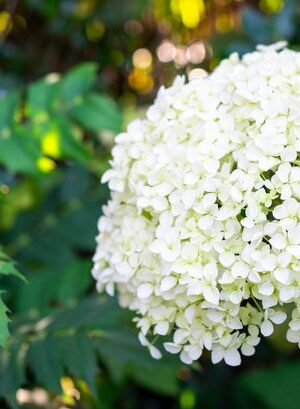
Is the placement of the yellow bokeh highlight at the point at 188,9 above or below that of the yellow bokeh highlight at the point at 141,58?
above

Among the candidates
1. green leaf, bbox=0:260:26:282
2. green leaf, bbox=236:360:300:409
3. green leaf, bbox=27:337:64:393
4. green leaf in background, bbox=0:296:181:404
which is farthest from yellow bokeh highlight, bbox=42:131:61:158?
green leaf, bbox=236:360:300:409

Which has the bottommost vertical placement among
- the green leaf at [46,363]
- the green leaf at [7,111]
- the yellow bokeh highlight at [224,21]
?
the green leaf at [46,363]

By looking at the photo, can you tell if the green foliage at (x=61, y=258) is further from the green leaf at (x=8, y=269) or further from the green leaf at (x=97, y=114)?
the green leaf at (x=8, y=269)

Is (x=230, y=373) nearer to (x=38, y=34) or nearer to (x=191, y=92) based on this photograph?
(x=191, y=92)

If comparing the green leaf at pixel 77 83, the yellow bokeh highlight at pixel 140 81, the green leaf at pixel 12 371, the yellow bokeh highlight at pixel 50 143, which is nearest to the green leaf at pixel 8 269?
the green leaf at pixel 12 371

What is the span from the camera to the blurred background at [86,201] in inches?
68.1

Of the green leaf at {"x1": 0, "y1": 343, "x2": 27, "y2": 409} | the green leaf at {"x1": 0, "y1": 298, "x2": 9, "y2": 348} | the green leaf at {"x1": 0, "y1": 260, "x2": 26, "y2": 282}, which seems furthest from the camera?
the green leaf at {"x1": 0, "y1": 343, "x2": 27, "y2": 409}

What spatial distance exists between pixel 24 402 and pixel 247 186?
1.01 meters

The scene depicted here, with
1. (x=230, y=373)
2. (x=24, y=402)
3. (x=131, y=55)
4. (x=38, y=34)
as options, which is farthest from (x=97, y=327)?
(x=38, y=34)

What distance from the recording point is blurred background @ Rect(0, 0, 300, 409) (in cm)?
173

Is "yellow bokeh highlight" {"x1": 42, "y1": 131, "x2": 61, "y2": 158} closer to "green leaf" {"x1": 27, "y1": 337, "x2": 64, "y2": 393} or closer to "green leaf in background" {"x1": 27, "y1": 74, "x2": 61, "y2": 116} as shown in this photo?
"green leaf in background" {"x1": 27, "y1": 74, "x2": 61, "y2": 116}

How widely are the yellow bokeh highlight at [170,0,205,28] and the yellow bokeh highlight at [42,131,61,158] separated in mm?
1265

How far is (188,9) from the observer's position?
3.15m

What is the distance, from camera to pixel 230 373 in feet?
8.57
